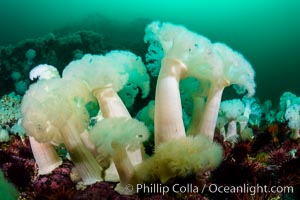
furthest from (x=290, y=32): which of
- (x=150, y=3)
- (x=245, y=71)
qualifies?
(x=245, y=71)

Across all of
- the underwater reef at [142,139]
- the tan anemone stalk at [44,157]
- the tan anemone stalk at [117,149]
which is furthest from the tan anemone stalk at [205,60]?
the tan anemone stalk at [44,157]

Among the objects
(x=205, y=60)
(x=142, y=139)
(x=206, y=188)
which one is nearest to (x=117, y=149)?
(x=142, y=139)

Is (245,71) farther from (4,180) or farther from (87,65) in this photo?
(4,180)

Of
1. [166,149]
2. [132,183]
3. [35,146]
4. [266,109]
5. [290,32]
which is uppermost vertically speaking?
[290,32]

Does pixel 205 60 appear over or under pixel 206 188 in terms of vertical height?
over

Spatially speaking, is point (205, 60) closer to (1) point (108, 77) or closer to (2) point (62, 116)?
(1) point (108, 77)
